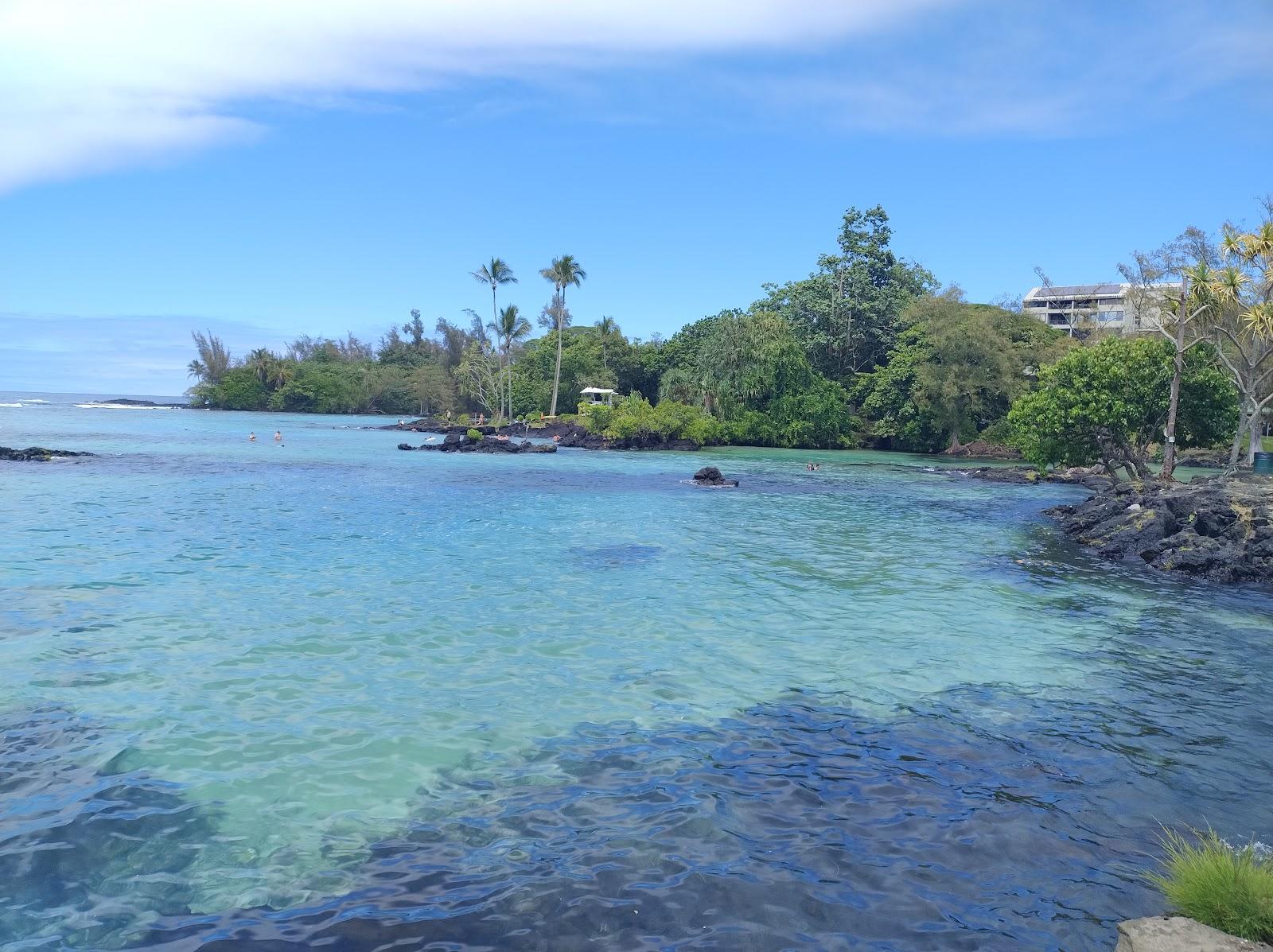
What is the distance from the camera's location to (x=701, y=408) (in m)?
65.3

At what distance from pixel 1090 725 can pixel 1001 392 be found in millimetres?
51825

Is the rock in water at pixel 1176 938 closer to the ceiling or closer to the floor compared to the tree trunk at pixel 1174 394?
closer to the floor

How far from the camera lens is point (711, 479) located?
35125mm

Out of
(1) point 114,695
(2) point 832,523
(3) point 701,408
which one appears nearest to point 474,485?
(2) point 832,523

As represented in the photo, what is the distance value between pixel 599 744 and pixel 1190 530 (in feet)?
55.9

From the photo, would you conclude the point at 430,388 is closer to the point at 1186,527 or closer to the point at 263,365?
the point at 263,365

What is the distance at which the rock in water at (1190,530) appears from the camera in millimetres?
17297

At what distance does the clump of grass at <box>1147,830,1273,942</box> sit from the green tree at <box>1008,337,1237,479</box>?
2666cm

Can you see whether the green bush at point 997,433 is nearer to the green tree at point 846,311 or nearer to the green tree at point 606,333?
the green tree at point 846,311

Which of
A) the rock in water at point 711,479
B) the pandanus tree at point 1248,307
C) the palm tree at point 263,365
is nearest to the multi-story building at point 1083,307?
the pandanus tree at point 1248,307

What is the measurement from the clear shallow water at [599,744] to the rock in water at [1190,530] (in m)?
1.65

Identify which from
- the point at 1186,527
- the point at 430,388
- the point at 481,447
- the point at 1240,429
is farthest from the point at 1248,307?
the point at 430,388

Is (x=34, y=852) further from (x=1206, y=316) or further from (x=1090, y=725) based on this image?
(x=1206, y=316)

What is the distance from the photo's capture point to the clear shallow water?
5.40 m
